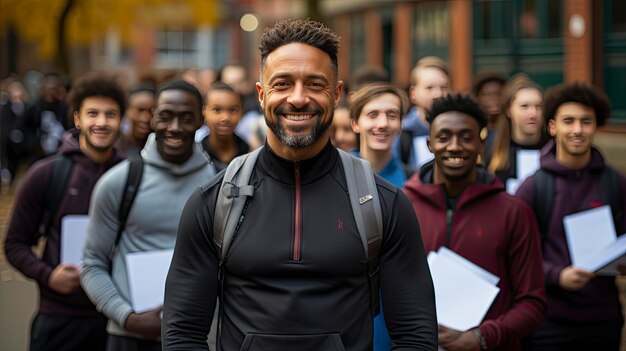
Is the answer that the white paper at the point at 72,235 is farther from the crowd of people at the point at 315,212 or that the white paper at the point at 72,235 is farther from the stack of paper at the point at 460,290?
the stack of paper at the point at 460,290

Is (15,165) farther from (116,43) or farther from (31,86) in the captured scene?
(116,43)

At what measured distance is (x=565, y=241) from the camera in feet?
18.1

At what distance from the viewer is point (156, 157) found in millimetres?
5086

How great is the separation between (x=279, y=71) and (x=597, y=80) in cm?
1478

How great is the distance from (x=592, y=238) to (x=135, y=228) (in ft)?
7.52

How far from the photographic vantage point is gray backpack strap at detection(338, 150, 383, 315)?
3.14m

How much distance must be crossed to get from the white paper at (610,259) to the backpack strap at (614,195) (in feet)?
0.74

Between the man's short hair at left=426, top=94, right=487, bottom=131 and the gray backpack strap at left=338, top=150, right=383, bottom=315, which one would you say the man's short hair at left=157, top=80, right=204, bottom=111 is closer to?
the man's short hair at left=426, top=94, right=487, bottom=131

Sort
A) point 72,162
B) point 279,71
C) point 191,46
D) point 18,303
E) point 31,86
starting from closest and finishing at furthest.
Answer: point 279,71 → point 72,162 → point 18,303 → point 31,86 → point 191,46

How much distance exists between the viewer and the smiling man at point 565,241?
5.55 metres

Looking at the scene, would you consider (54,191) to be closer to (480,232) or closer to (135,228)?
(135,228)

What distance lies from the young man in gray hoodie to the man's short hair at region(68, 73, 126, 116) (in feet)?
2.89

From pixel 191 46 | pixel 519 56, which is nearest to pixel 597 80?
pixel 519 56

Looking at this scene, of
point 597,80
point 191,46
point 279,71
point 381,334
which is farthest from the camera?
point 191,46
